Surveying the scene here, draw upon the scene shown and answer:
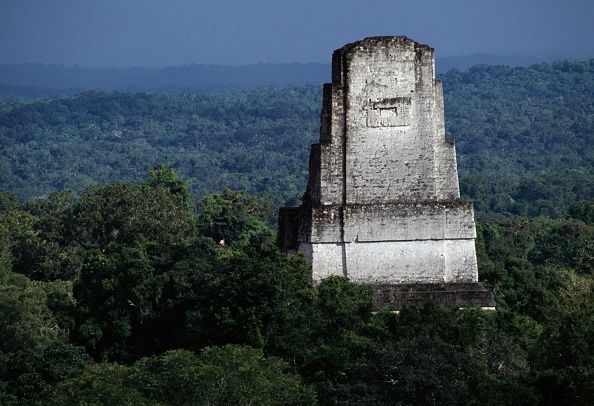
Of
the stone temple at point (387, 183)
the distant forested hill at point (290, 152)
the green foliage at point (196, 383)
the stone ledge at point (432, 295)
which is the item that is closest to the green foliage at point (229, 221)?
the stone temple at point (387, 183)

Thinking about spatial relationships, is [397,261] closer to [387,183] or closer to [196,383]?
[387,183]

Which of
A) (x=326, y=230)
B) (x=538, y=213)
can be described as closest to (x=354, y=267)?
(x=326, y=230)

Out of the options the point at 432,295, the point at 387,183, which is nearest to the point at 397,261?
the point at 432,295

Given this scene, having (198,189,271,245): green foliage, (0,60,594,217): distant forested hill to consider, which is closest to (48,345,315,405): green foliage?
(198,189,271,245): green foliage

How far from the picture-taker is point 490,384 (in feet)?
72.1

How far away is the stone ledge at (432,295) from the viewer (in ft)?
85.1

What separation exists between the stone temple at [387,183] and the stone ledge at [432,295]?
0.04 metres

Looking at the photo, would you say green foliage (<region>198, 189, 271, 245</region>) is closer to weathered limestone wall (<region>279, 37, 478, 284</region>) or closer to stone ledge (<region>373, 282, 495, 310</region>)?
weathered limestone wall (<region>279, 37, 478, 284</region>)

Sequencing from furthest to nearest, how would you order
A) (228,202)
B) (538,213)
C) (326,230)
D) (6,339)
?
(538,213) < (228,202) < (6,339) < (326,230)

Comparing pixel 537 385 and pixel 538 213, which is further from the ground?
pixel 537 385

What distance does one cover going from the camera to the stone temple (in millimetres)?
26359

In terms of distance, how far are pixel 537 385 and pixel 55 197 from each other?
41.5 metres

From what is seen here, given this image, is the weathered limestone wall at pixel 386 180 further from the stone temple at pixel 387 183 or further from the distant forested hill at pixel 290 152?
the distant forested hill at pixel 290 152

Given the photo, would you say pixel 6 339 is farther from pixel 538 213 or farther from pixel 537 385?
pixel 538 213
